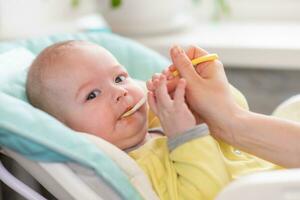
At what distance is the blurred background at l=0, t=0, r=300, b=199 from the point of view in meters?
1.60

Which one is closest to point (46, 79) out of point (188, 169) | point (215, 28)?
point (188, 169)

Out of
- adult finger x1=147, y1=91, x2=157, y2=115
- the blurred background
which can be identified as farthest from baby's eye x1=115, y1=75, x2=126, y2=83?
the blurred background

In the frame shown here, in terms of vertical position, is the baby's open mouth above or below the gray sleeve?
above

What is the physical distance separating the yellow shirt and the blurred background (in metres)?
0.67

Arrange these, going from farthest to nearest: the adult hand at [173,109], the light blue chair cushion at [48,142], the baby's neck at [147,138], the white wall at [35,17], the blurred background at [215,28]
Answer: the blurred background at [215,28]
the white wall at [35,17]
the baby's neck at [147,138]
the adult hand at [173,109]
the light blue chair cushion at [48,142]

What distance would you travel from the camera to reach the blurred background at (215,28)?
160 centimetres

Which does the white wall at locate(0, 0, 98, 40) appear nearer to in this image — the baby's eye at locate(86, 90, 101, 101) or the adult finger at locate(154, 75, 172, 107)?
the baby's eye at locate(86, 90, 101, 101)

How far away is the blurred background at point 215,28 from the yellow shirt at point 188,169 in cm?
67

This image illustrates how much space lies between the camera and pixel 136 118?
1.02 meters

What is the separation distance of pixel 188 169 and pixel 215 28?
1145 millimetres

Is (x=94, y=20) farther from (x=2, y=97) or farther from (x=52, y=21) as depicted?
(x=2, y=97)

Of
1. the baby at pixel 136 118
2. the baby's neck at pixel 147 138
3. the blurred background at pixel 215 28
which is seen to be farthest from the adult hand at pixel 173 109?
the blurred background at pixel 215 28

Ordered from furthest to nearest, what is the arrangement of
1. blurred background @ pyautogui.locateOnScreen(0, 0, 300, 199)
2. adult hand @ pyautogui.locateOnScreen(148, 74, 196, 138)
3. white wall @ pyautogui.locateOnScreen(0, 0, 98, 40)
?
blurred background @ pyautogui.locateOnScreen(0, 0, 300, 199)
white wall @ pyautogui.locateOnScreen(0, 0, 98, 40)
adult hand @ pyautogui.locateOnScreen(148, 74, 196, 138)

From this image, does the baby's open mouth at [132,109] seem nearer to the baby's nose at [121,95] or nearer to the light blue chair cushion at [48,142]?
the baby's nose at [121,95]
